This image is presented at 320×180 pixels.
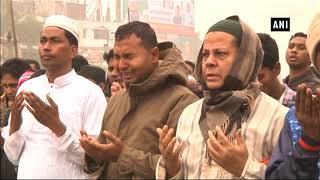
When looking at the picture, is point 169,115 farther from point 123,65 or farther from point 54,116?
point 54,116

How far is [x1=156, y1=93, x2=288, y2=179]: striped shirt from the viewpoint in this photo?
7.90 ft

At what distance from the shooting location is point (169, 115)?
2941 mm

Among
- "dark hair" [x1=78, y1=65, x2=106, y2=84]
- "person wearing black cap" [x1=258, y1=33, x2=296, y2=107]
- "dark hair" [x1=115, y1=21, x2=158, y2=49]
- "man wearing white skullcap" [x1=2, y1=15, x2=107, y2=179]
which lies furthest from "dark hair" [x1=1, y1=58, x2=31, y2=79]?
"person wearing black cap" [x1=258, y1=33, x2=296, y2=107]

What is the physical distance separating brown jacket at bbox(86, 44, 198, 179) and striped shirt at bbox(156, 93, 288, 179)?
0.76 ft

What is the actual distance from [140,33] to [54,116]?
0.74m

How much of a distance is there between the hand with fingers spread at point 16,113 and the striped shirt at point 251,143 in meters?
1.13

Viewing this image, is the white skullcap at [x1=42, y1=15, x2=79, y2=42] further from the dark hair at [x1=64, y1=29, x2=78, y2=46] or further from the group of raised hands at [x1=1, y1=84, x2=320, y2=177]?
the group of raised hands at [x1=1, y1=84, x2=320, y2=177]

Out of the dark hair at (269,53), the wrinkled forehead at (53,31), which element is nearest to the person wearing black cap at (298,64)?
the dark hair at (269,53)

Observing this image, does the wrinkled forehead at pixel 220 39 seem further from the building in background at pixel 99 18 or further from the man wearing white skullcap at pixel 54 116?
the building in background at pixel 99 18

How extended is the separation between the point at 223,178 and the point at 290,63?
9.26 feet

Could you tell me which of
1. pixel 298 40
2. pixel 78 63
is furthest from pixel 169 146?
pixel 78 63

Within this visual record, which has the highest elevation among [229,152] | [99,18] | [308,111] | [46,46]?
[99,18]

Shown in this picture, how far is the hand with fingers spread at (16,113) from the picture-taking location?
3.28 m

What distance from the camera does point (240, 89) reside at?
2576 millimetres
